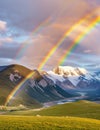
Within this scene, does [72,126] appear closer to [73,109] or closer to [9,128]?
[9,128]

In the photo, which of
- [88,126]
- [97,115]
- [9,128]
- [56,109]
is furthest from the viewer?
[56,109]

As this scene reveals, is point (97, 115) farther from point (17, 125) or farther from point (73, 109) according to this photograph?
point (17, 125)

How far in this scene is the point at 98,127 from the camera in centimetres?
5925

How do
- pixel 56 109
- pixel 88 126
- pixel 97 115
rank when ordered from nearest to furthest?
pixel 88 126 < pixel 97 115 < pixel 56 109

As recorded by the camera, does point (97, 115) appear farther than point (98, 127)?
Yes

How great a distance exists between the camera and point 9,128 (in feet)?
182

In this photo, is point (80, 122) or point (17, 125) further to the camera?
point (80, 122)

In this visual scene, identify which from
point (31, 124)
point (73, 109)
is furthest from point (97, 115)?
point (31, 124)

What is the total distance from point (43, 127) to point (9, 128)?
21.6ft

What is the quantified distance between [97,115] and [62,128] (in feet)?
173

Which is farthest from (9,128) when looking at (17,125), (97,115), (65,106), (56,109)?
(65,106)

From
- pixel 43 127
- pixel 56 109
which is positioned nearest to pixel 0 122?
pixel 43 127

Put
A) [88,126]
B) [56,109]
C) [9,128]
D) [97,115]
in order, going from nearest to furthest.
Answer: [9,128] → [88,126] → [97,115] → [56,109]

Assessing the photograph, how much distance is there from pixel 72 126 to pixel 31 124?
8.23m
